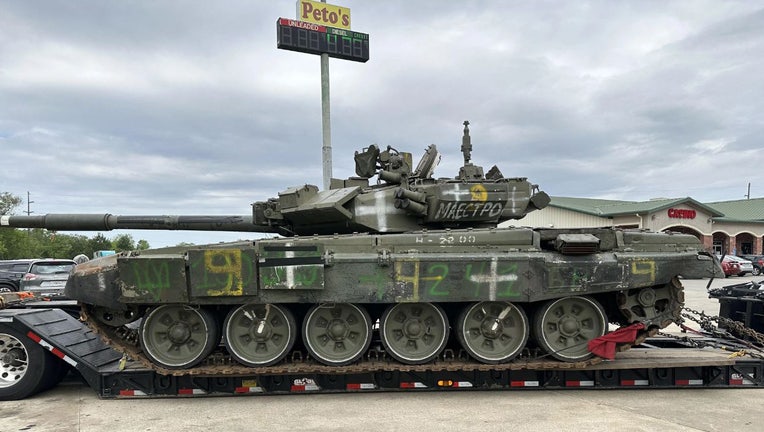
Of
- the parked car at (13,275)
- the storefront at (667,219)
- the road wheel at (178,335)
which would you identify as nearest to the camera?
the road wheel at (178,335)

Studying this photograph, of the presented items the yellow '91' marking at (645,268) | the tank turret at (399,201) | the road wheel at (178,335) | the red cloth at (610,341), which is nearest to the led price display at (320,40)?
the tank turret at (399,201)

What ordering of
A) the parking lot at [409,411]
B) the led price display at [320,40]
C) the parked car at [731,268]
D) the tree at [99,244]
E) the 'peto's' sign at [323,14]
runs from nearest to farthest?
1. the parking lot at [409,411]
2. the led price display at [320,40]
3. the 'peto's' sign at [323,14]
4. the parked car at [731,268]
5. the tree at [99,244]

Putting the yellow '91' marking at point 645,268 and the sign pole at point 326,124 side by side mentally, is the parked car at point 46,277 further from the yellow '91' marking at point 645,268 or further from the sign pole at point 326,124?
the yellow '91' marking at point 645,268

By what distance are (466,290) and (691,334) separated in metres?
5.60

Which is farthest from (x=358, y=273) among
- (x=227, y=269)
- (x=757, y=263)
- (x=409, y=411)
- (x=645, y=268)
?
(x=757, y=263)

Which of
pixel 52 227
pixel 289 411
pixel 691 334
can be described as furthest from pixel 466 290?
pixel 52 227

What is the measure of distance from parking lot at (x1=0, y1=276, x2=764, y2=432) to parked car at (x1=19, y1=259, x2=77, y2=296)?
46.8 ft

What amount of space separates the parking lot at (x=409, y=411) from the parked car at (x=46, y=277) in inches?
562

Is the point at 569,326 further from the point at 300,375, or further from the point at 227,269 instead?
the point at 227,269

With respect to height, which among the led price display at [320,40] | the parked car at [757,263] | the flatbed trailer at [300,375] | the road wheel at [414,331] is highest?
the led price display at [320,40]

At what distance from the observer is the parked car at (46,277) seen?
1953 cm

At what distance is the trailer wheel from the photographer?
280 inches

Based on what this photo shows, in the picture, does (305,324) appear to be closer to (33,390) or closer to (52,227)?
(33,390)

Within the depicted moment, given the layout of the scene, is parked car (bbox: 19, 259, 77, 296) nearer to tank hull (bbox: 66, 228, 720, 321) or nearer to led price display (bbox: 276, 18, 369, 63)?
led price display (bbox: 276, 18, 369, 63)
